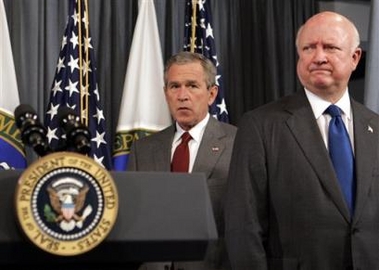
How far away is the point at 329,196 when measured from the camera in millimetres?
2336

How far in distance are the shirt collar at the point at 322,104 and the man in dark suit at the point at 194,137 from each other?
0.58 m

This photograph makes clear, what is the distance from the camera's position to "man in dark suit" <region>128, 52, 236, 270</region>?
2.92 m

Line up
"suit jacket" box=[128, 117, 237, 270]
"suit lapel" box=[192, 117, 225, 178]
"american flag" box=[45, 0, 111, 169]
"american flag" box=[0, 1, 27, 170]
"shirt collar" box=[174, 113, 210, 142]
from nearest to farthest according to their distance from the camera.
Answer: "suit jacket" box=[128, 117, 237, 270], "suit lapel" box=[192, 117, 225, 178], "shirt collar" box=[174, 113, 210, 142], "american flag" box=[0, 1, 27, 170], "american flag" box=[45, 0, 111, 169]

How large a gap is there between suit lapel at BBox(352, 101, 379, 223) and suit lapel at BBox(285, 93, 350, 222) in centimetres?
7

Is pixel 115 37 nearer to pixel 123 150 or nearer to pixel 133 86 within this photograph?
pixel 133 86

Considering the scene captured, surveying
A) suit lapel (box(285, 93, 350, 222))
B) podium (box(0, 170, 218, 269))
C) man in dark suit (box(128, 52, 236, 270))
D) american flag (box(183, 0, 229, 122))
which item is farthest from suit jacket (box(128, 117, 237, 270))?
podium (box(0, 170, 218, 269))

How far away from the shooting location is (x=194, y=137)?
10.1ft

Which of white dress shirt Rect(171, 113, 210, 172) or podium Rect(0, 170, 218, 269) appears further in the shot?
white dress shirt Rect(171, 113, 210, 172)

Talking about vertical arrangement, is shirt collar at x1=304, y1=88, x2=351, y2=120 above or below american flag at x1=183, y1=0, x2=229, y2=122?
below

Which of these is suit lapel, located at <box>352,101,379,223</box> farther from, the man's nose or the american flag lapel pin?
the american flag lapel pin

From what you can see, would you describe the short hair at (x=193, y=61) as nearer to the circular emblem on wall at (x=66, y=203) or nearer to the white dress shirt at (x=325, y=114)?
the white dress shirt at (x=325, y=114)

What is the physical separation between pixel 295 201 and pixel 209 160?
69 centimetres

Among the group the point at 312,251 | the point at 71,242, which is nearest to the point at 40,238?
the point at 71,242

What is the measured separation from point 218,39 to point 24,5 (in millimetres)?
1170
